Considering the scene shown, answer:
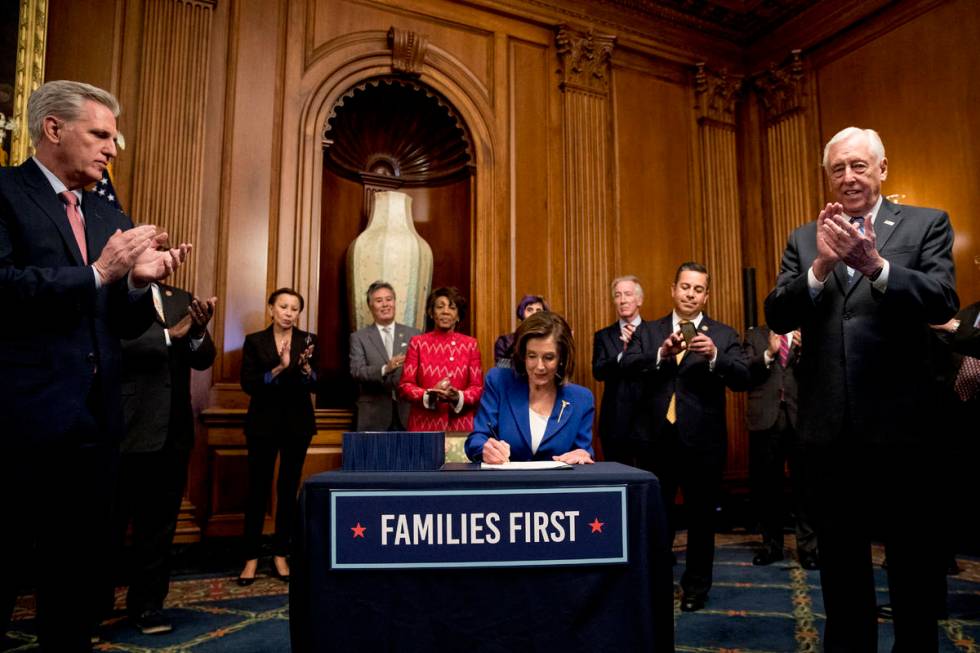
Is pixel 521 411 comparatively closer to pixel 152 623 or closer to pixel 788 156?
pixel 152 623

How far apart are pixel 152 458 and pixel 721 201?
5.40 metres

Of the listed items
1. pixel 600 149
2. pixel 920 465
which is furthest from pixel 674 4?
pixel 920 465

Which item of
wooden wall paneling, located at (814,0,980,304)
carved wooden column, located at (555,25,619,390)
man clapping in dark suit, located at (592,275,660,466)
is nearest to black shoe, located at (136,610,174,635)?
man clapping in dark suit, located at (592,275,660,466)

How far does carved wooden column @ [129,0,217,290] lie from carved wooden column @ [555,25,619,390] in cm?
287

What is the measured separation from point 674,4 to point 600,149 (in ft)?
5.38

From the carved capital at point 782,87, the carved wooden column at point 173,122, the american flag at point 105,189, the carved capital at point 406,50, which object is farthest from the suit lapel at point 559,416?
the carved capital at point 782,87

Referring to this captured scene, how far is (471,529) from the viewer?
166cm

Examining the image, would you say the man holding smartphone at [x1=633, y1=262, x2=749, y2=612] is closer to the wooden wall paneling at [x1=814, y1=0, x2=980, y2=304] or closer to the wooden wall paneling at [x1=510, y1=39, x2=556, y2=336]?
the wooden wall paneling at [x1=510, y1=39, x2=556, y2=336]

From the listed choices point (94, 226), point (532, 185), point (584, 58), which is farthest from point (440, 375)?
point (584, 58)

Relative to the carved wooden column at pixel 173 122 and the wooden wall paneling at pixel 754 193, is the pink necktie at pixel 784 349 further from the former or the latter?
the carved wooden column at pixel 173 122

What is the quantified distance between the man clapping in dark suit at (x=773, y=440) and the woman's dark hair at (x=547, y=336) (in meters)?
2.13

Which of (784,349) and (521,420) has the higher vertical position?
(784,349)

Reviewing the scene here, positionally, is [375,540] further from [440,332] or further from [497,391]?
[440,332]

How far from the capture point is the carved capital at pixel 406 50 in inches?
217
